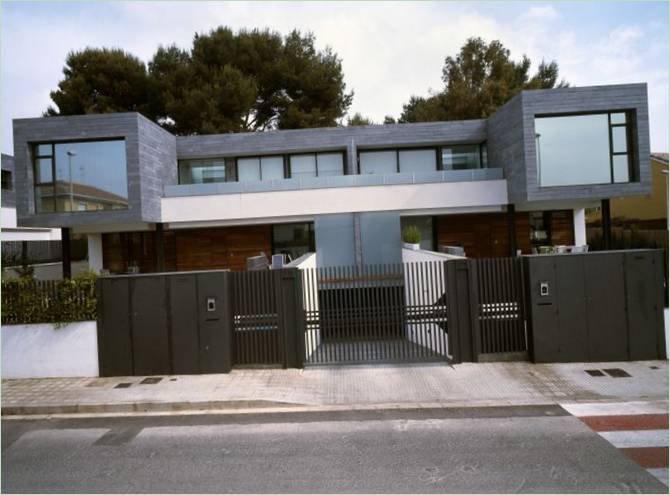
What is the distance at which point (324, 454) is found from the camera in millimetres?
5906

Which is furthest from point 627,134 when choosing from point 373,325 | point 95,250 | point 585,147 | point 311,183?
point 95,250

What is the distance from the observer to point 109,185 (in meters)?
18.0

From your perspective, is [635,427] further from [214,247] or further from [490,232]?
[214,247]

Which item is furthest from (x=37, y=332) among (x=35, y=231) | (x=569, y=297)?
(x=35, y=231)

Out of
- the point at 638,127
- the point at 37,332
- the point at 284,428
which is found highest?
the point at 638,127

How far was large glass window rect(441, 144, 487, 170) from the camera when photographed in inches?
891

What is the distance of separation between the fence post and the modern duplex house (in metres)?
10.2

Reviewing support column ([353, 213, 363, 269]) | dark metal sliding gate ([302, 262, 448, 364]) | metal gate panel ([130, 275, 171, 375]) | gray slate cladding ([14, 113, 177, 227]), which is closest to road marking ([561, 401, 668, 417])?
dark metal sliding gate ([302, 262, 448, 364])

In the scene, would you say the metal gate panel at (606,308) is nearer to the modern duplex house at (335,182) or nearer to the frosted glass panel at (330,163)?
the modern duplex house at (335,182)

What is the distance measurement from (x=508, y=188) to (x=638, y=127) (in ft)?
14.7

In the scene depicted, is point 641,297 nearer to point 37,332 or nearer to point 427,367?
point 427,367

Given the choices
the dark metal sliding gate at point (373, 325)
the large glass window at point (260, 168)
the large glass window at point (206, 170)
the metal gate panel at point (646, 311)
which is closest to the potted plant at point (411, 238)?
the large glass window at point (260, 168)

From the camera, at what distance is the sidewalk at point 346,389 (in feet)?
25.8

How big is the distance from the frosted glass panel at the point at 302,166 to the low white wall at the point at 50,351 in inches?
554
